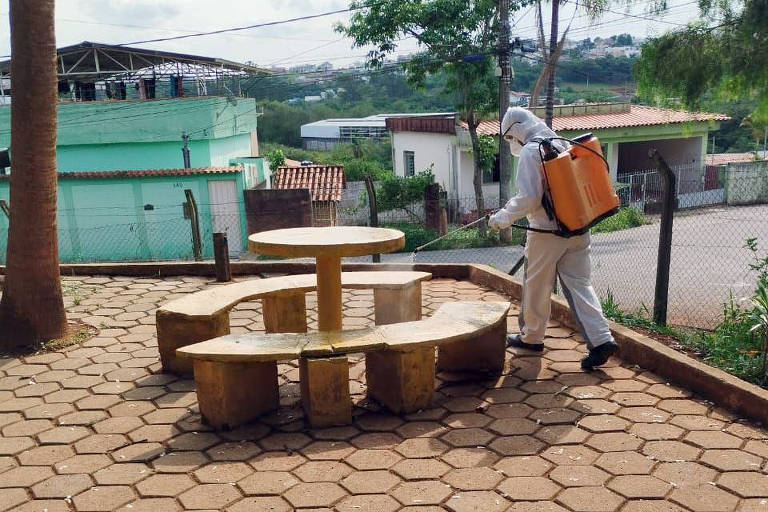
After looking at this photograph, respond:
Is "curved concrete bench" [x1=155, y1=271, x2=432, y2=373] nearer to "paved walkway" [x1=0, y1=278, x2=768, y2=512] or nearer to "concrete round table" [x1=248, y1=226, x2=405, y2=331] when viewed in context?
"paved walkway" [x1=0, y1=278, x2=768, y2=512]

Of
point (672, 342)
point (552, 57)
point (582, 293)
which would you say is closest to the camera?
point (582, 293)

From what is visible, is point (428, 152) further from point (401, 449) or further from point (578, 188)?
point (401, 449)

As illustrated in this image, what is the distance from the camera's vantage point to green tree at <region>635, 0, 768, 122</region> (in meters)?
6.09

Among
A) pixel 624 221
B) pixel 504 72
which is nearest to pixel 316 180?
pixel 504 72

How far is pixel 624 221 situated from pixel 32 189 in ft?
52.9

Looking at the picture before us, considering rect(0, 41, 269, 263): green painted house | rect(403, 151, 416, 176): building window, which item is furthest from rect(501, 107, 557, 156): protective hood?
rect(403, 151, 416, 176): building window

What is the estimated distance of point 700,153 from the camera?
25.1 meters

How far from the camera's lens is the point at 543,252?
15.0ft

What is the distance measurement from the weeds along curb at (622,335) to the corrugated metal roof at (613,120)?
13.9m

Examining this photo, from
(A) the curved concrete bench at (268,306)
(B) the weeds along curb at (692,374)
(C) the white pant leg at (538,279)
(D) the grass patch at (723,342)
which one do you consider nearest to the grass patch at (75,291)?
(A) the curved concrete bench at (268,306)

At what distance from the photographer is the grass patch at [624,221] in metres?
18.3

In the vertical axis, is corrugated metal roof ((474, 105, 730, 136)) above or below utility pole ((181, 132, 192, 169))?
above

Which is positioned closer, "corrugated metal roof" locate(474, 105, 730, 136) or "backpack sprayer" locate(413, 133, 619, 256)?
"backpack sprayer" locate(413, 133, 619, 256)

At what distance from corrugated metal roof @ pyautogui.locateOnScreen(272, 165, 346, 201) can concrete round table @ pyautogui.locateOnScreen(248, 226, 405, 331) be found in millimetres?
14563
